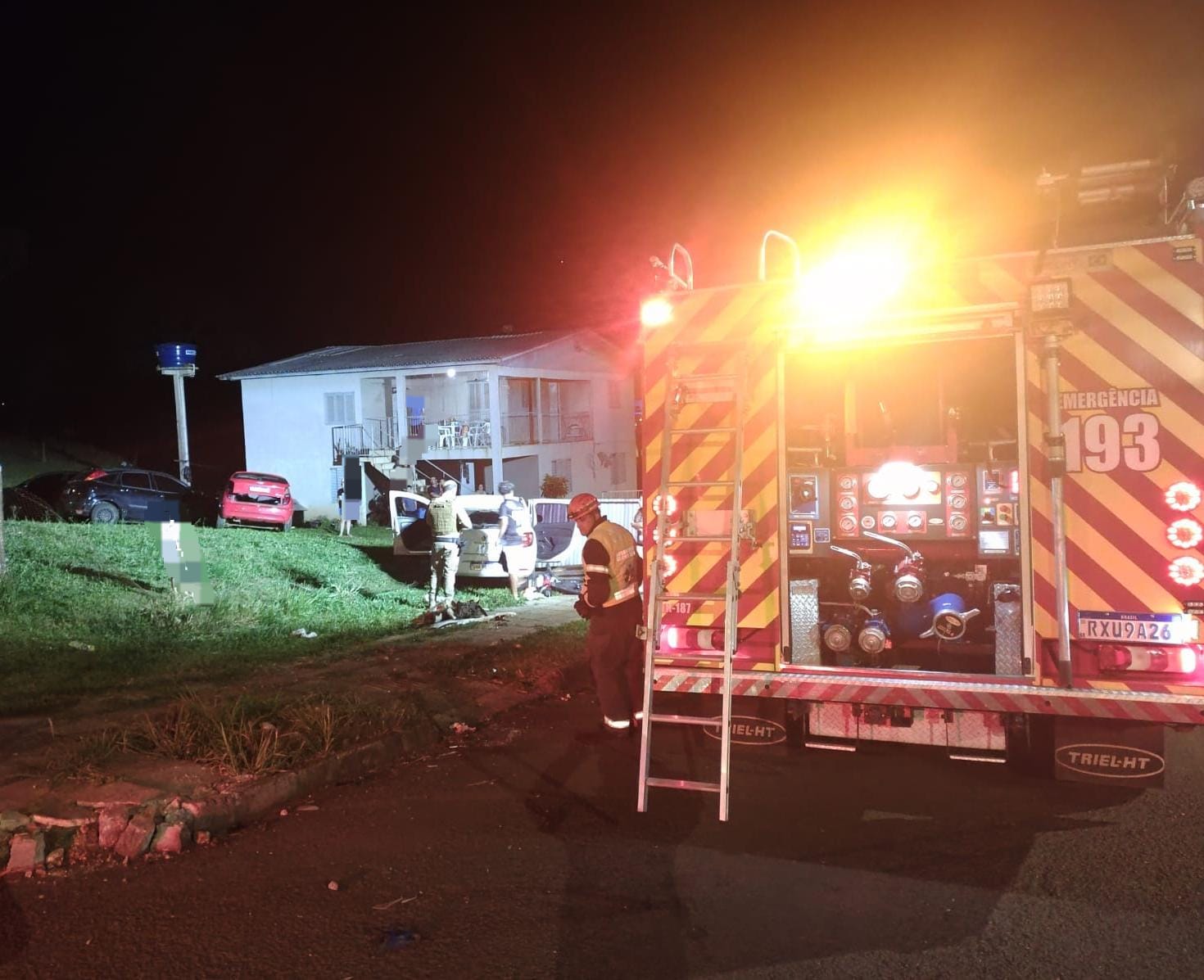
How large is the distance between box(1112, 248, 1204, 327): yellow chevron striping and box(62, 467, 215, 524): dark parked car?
19.9 metres

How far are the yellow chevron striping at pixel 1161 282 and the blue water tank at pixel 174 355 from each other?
2885 centimetres

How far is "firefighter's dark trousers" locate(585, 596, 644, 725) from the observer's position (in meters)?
6.54

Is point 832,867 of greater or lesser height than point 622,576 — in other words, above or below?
below

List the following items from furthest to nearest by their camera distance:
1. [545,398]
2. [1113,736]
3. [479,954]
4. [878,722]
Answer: [545,398] → [878,722] → [1113,736] → [479,954]

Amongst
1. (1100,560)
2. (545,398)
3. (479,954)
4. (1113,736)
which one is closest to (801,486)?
(1100,560)

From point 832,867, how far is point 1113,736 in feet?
5.24

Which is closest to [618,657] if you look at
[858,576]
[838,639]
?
[838,639]

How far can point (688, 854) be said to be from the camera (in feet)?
15.9

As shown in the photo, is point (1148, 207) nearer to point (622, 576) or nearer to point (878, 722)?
point (878, 722)

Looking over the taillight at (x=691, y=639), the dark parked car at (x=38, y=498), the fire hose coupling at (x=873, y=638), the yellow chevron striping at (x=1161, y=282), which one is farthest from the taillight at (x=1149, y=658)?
the dark parked car at (x=38, y=498)

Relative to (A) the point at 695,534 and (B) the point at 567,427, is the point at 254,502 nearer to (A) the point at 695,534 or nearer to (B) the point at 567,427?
(B) the point at 567,427

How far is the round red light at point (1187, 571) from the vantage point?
470 centimetres

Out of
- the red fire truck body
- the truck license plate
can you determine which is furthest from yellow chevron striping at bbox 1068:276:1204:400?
the truck license plate

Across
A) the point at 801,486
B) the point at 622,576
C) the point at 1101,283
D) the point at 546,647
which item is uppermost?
the point at 1101,283
